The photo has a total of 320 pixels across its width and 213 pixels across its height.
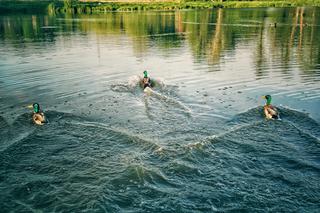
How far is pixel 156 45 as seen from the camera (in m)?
53.4

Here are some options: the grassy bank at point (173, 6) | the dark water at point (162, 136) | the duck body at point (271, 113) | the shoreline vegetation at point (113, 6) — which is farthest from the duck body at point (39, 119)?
the grassy bank at point (173, 6)

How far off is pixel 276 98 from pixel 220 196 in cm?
1551

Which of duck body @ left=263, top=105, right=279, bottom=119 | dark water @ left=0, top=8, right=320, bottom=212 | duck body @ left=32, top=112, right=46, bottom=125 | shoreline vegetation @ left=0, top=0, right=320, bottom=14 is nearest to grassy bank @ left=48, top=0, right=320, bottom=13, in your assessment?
shoreline vegetation @ left=0, top=0, right=320, bottom=14

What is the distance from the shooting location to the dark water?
13.2 m

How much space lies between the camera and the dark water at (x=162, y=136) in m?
13.2

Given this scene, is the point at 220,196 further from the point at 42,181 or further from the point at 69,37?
the point at 69,37

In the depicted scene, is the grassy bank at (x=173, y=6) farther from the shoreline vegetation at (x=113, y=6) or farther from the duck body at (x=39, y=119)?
the duck body at (x=39, y=119)

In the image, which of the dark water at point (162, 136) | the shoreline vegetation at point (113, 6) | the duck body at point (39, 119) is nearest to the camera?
the dark water at point (162, 136)

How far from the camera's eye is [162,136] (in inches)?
741

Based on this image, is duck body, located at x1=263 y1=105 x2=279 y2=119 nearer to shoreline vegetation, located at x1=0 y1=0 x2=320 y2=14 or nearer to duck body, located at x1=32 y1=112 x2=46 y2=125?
duck body, located at x1=32 y1=112 x2=46 y2=125

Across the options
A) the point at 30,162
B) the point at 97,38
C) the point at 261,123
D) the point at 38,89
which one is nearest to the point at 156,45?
the point at 97,38

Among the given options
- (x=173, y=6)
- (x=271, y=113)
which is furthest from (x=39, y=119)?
(x=173, y=6)

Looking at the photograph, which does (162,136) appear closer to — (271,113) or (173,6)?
(271,113)

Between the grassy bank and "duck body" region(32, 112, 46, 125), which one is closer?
"duck body" region(32, 112, 46, 125)
